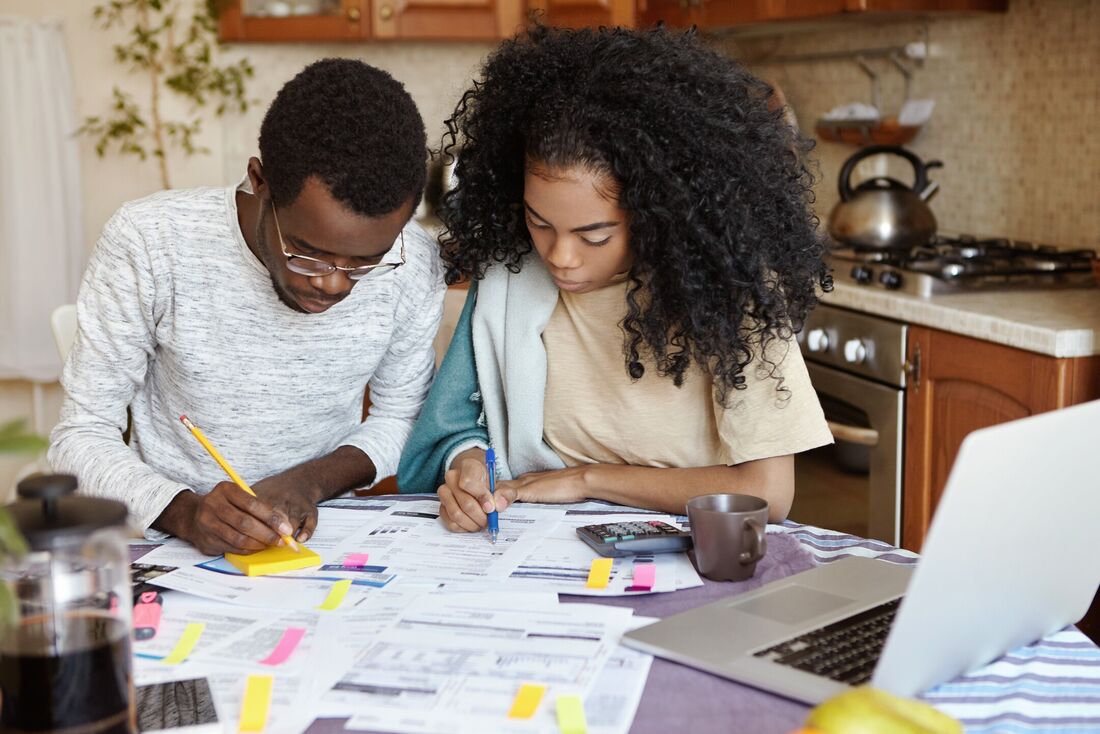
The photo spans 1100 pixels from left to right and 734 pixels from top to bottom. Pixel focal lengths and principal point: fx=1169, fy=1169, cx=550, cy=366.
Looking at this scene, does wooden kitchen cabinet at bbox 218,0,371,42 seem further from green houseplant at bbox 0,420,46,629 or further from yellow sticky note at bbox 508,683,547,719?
green houseplant at bbox 0,420,46,629

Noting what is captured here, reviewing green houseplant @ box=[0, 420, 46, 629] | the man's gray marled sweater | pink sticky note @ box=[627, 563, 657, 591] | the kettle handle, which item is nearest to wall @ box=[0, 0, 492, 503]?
the kettle handle

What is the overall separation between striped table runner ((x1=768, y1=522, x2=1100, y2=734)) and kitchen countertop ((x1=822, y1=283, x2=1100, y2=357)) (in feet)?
3.46

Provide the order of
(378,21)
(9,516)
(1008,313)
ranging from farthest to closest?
(378,21)
(1008,313)
(9,516)

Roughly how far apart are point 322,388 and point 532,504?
38cm

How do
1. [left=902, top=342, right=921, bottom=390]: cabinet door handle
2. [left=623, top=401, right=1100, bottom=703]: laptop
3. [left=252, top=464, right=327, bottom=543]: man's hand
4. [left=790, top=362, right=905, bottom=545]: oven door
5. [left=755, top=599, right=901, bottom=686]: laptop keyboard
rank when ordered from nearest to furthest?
[left=623, top=401, right=1100, bottom=703]: laptop
[left=755, top=599, right=901, bottom=686]: laptop keyboard
[left=252, top=464, right=327, bottom=543]: man's hand
[left=902, top=342, right=921, bottom=390]: cabinet door handle
[left=790, top=362, right=905, bottom=545]: oven door

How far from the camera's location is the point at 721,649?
1.03m

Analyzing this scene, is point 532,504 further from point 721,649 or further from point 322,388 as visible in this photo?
point 721,649

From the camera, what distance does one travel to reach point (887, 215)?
9.09 feet

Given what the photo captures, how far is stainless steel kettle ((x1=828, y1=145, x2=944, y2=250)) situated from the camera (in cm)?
278

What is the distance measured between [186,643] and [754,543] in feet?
1.86

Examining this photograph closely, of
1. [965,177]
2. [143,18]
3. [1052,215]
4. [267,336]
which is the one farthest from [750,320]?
[143,18]

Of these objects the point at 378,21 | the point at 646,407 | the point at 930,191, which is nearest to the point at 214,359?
the point at 646,407

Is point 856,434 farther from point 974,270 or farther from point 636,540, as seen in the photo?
point 636,540

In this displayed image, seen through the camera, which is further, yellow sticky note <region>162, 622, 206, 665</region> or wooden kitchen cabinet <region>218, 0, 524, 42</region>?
wooden kitchen cabinet <region>218, 0, 524, 42</region>
